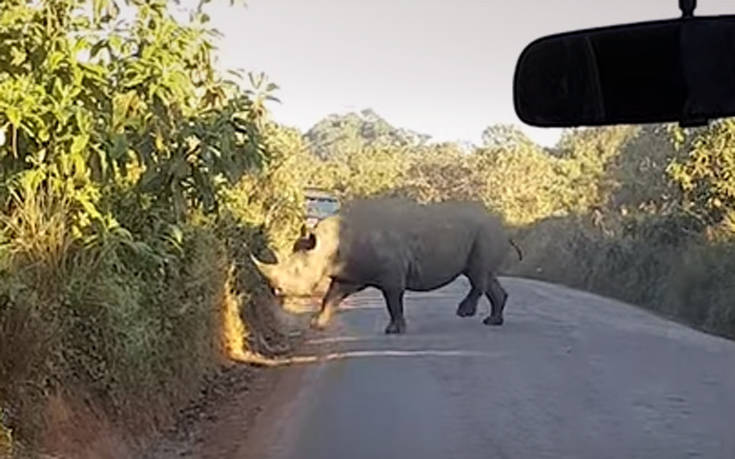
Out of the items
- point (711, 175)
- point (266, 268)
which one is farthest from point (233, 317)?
point (711, 175)

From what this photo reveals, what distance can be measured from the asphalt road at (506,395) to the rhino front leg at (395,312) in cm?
23

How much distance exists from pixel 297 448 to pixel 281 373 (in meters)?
4.52

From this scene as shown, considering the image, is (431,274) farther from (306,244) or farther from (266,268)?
(266,268)

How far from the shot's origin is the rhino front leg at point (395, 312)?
18.5m

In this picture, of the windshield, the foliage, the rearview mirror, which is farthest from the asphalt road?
the foliage

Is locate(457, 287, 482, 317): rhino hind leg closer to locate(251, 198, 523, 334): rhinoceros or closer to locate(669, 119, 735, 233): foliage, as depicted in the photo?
locate(251, 198, 523, 334): rhinoceros

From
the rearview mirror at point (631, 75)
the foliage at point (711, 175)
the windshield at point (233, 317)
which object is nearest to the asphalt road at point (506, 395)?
the windshield at point (233, 317)

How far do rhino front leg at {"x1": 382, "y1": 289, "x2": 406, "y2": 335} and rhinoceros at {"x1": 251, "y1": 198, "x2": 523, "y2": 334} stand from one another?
13mm

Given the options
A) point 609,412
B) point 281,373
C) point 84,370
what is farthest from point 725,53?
point 281,373

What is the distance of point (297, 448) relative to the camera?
383 inches

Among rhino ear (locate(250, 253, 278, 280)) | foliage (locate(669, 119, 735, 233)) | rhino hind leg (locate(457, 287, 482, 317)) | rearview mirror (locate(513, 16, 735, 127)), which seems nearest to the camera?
rearview mirror (locate(513, 16, 735, 127))

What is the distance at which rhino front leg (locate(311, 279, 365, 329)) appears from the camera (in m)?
19.4

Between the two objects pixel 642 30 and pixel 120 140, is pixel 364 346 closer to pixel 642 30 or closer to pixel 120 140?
pixel 120 140

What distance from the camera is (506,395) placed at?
1222cm
